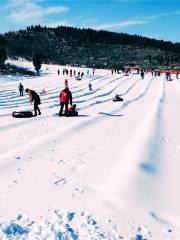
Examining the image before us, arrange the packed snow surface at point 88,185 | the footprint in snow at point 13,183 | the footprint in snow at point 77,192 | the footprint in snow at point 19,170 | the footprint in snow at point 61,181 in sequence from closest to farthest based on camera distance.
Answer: the packed snow surface at point 88,185 → the footprint in snow at point 77,192 → the footprint in snow at point 13,183 → the footprint in snow at point 61,181 → the footprint in snow at point 19,170

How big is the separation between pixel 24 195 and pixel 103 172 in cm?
233

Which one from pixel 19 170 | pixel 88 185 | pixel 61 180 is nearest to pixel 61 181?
pixel 61 180

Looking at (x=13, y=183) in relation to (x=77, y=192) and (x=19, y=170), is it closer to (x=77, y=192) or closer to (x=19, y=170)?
(x=19, y=170)

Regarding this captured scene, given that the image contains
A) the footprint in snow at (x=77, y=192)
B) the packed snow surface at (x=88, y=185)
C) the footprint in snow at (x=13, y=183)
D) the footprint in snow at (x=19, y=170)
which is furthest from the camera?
the footprint in snow at (x=19, y=170)

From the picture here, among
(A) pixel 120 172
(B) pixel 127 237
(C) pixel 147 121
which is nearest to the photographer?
(B) pixel 127 237

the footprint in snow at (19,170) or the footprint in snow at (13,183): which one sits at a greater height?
the footprint in snow at (13,183)

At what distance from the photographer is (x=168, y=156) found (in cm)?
1236

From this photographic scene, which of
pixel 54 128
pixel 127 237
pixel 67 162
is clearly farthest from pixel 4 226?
pixel 54 128

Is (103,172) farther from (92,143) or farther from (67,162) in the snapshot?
(92,143)

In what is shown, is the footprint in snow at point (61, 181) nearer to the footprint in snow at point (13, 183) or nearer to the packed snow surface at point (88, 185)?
the packed snow surface at point (88, 185)

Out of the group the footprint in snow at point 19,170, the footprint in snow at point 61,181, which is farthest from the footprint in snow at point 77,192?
the footprint in snow at point 19,170

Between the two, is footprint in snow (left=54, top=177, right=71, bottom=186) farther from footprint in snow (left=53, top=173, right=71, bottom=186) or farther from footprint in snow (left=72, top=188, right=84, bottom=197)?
footprint in snow (left=72, top=188, right=84, bottom=197)

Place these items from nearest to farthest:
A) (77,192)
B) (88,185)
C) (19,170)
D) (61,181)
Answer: (77,192) → (88,185) → (61,181) → (19,170)

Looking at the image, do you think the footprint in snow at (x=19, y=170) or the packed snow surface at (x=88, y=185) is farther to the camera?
the footprint in snow at (x=19, y=170)
